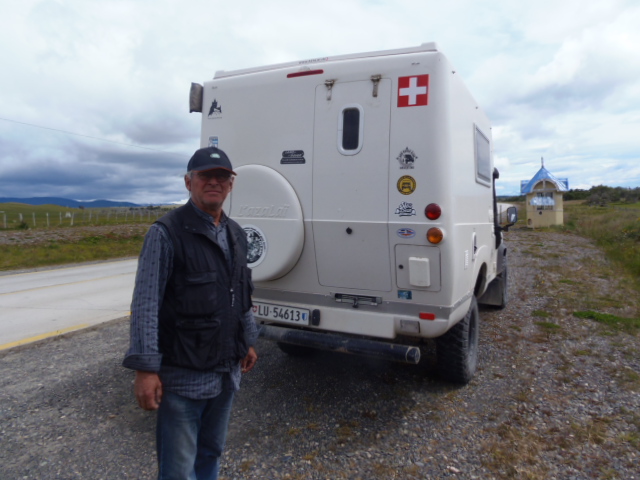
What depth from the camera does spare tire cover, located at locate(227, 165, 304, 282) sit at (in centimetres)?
387

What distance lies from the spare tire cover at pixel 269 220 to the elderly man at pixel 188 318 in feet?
5.40

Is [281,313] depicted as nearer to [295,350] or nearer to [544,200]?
[295,350]

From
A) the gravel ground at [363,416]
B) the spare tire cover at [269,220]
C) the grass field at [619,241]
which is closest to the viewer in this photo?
the gravel ground at [363,416]

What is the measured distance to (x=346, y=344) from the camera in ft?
12.1

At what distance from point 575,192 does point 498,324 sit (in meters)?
→ 84.7

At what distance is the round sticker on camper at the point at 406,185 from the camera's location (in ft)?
11.6

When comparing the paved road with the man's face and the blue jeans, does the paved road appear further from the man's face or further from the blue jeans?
the man's face

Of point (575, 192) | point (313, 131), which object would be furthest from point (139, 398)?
point (575, 192)

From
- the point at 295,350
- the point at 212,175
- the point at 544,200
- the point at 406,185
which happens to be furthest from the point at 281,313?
the point at 544,200

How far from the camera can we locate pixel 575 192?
7912 cm

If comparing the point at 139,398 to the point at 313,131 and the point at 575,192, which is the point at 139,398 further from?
the point at 575,192

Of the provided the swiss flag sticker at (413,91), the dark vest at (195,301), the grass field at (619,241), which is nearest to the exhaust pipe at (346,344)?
the dark vest at (195,301)

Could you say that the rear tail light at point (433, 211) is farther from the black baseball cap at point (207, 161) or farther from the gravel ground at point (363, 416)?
the black baseball cap at point (207, 161)

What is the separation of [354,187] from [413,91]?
0.89 metres
